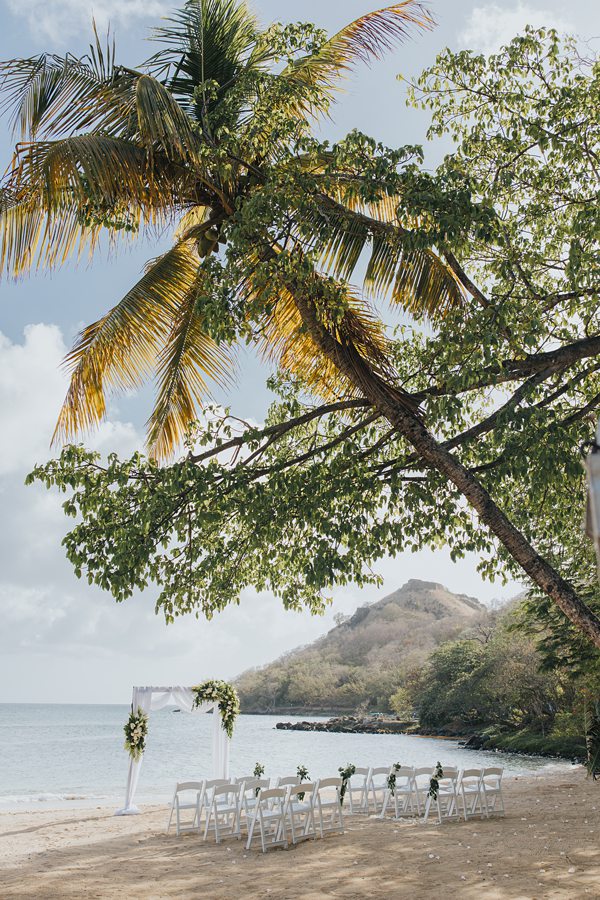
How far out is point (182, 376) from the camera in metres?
8.66

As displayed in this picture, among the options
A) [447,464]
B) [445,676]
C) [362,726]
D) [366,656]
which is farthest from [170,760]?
[366,656]

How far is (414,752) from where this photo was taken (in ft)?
112

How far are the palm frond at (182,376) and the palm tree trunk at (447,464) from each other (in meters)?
1.58

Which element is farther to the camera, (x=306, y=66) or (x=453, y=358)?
(x=306, y=66)

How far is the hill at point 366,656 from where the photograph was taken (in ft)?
250

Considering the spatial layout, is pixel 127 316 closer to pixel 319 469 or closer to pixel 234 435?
pixel 234 435

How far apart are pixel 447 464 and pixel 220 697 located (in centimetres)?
1023

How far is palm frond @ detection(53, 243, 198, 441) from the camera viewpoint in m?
7.71

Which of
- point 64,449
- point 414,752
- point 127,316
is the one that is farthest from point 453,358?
point 414,752

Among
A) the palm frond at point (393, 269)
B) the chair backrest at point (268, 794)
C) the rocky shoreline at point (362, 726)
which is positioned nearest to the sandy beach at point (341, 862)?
the chair backrest at point (268, 794)

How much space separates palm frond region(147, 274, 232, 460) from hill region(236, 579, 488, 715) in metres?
61.6

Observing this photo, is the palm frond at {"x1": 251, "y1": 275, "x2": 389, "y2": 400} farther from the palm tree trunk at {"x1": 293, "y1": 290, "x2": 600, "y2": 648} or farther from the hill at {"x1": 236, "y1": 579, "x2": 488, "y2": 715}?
the hill at {"x1": 236, "y1": 579, "x2": 488, "y2": 715}

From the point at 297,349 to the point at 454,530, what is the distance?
297cm

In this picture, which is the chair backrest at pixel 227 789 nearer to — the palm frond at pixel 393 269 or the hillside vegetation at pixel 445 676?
the palm frond at pixel 393 269
